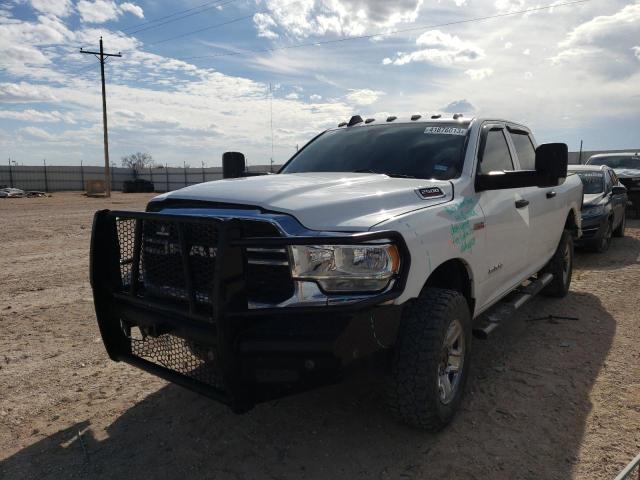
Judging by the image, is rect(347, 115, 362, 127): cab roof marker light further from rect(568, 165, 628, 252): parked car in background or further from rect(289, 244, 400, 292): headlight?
rect(568, 165, 628, 252): parked car in background

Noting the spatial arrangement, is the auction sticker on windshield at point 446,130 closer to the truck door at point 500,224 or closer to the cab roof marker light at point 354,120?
the truck door at point 500,224

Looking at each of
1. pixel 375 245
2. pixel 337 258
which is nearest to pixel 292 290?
pixel 337 258

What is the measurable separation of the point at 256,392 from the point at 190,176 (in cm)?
5061

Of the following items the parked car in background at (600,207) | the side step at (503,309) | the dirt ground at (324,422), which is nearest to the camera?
the dirt ground at (324,422)

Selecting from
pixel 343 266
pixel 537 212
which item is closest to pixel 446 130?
pixel 537 212

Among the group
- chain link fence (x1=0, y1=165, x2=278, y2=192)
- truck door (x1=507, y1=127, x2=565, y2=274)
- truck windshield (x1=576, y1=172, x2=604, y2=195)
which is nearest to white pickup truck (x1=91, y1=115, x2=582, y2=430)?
truck door (x1=507, y1=127, x2=565, y2=274)

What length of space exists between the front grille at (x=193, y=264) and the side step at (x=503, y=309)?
5.58 feet

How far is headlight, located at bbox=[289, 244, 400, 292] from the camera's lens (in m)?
2.47

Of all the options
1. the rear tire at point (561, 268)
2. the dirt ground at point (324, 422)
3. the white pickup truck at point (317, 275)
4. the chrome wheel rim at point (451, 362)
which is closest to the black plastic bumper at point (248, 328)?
the white pickup truck at point (317, 275)

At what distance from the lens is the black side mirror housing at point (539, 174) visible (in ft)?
11.3

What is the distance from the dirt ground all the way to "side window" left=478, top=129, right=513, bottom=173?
1547 mm

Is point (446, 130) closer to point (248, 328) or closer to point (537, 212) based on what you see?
point (537, 212)

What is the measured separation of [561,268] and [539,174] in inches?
106

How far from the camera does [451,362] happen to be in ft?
10.2
